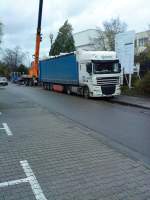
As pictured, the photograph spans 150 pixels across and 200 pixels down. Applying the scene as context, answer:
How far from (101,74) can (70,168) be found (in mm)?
17398

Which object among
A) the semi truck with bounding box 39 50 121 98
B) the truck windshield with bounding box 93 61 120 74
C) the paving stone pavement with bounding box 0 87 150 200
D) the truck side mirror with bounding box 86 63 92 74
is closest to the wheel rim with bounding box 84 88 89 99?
the semi truck with bounding box 39 50 121 98

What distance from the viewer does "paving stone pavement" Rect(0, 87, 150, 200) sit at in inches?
200

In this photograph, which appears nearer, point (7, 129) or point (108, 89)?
point (7, 129)

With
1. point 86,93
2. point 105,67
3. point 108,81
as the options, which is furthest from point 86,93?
point 105,67

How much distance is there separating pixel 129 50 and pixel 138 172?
2198 centimetres

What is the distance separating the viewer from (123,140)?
9.24 m

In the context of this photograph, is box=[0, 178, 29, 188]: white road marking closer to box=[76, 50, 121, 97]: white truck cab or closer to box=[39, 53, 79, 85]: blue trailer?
box=[76, 50, 121, 97]: white truck cab

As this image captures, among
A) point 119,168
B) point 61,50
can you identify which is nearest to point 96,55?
point 119,168

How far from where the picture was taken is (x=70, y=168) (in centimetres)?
636

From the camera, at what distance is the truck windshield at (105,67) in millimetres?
23391

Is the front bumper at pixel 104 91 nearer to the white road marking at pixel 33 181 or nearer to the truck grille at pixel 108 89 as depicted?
the truck grille at pixel 108 89

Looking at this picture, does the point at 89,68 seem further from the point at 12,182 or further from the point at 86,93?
the point at 12,182

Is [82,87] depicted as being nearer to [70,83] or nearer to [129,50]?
[70,83]

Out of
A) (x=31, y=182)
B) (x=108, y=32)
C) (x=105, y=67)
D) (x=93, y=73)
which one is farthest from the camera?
(x=108, y=32)
